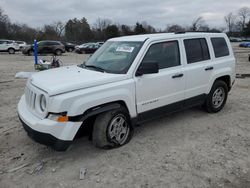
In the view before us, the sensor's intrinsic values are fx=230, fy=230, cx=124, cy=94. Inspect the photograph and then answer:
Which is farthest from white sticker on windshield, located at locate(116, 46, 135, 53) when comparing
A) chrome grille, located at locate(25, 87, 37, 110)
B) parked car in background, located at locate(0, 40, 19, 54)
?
parked car in background, located at locate(0, 40, 19, 54)

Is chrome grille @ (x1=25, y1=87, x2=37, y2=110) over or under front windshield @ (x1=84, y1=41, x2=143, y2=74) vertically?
under

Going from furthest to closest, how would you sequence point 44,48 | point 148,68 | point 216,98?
point 44,48, point 216,98, point 148,68

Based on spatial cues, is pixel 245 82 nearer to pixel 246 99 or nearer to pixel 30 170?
pixel 246 99

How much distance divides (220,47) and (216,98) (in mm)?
1188

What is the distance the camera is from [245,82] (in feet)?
29.6

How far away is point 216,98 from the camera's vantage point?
17.9ft

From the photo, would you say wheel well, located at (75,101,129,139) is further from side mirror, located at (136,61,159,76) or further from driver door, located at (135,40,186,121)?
side mirror, located at (136,61,159,76)

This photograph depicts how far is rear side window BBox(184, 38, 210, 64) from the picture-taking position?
4602 millimetres

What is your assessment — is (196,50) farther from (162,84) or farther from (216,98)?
(216,98)

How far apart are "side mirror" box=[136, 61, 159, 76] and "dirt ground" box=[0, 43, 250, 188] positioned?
1235 millimetres

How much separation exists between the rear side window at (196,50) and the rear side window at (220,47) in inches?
12.4

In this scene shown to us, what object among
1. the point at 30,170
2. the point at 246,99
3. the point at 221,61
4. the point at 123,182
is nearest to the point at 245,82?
the point at 246,99

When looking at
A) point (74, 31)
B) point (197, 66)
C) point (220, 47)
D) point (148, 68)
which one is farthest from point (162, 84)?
point (74, 31)

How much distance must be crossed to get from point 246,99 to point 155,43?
3.97m
